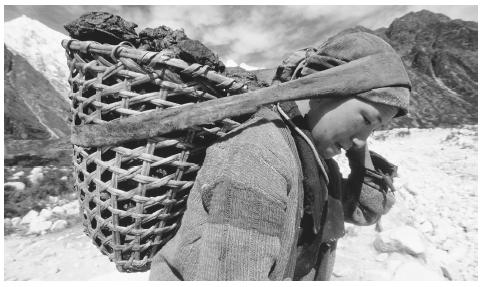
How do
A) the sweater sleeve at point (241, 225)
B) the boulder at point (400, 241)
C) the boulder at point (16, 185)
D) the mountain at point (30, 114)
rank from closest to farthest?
the sweater sleeve at point (241, 225)
the boulder at point (400, 241)
the boulder at point (16, 185)
the mountain at point (30, 114)

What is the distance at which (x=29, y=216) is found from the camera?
15.4ft

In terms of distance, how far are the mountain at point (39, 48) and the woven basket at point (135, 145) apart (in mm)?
23373

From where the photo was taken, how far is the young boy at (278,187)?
3.23 ft

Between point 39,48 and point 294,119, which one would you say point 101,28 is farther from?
point 39,48

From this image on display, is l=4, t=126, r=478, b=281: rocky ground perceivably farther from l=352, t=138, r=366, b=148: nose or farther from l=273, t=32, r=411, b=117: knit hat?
l=273, t=32, r=411, b=117: knit hat

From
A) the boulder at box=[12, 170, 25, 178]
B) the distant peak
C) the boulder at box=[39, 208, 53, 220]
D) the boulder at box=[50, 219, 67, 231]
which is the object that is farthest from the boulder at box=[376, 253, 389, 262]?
the distant peak

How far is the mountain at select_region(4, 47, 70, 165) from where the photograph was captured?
7.73m

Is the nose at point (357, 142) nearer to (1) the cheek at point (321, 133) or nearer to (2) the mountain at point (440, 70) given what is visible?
(1) the cheek at point (321, 133)

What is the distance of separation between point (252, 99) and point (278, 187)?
345 mm

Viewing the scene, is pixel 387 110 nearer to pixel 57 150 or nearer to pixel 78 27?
pixel 78 27

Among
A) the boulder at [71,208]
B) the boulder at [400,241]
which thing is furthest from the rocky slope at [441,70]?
the boulder at [71,208]

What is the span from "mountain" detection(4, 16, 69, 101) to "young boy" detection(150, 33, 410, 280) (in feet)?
77.7

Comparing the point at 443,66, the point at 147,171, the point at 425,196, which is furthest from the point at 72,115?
the point at 443,66

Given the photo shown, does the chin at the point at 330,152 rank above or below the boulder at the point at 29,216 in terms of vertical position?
above
